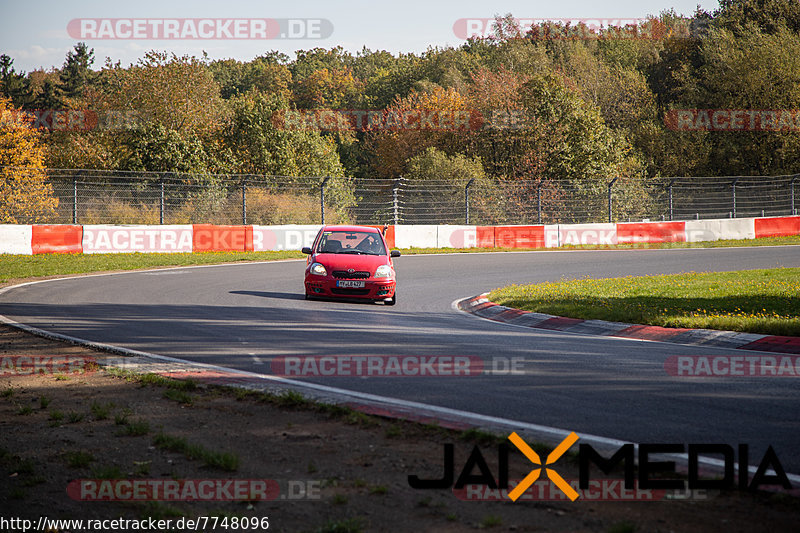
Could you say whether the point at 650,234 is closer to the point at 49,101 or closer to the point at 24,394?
the point at 24,394

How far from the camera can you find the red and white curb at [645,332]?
934 centimetres

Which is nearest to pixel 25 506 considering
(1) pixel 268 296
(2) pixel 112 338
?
(2) pixel 112 338

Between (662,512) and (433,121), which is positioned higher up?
(433,121)

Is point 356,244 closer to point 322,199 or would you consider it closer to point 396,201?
point 322,199

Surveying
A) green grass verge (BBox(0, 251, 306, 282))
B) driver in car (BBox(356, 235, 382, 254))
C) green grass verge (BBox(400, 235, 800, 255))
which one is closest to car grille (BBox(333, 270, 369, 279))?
driver in car (BBox(356, 235, 382, 254))

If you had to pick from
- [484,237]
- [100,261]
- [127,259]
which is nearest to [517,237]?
[484,237]

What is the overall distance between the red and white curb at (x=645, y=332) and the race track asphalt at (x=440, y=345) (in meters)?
0.53

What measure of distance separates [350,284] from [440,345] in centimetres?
534

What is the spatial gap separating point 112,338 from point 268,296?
223 inches

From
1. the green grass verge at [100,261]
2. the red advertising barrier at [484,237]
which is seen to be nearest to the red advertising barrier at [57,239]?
the green grass verge at [100,261]

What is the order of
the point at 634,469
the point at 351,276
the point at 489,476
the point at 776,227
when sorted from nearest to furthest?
1. the point at 489,476
2. the point at 634,469
3. the point at 351,276
4. the point at 776,227

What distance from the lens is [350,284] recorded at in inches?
567

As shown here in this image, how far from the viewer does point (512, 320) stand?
41.0ft

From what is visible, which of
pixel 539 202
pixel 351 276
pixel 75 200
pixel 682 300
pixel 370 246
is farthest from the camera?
pixel 539 202
